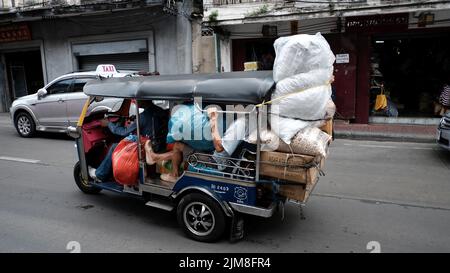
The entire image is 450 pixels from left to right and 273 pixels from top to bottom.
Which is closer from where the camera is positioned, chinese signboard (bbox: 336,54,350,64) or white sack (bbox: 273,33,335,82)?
white sack (bbox: 273,33,335,82)

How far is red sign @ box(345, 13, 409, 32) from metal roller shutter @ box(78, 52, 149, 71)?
7451mm

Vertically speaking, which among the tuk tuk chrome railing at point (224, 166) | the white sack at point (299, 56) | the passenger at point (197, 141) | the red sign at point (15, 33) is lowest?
the tuk tuk chrome railing at point (224, 166)

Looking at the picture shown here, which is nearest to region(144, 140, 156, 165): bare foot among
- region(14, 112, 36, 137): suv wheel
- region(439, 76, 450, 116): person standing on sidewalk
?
region(14, 112, 36, 137): suv wheel

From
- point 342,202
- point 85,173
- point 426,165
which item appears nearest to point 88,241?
point 85,173

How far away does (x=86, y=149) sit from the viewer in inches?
210

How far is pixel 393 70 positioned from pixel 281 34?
154 inches

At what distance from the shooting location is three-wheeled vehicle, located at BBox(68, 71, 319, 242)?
3.76 metres

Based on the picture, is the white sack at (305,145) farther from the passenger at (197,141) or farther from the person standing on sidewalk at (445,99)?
the person standing on sidewalk at (445,99)

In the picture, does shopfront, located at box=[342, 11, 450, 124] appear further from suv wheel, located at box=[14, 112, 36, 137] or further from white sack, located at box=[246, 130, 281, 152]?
suv wheel, located at box=[14, 112, 36, 137]

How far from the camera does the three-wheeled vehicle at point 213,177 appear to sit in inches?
148

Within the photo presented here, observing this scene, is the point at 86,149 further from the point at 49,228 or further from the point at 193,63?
the point at 193,63

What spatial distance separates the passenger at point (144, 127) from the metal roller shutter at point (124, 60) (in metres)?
9.82

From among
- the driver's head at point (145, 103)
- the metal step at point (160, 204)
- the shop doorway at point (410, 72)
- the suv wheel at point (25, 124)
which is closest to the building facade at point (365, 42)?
the shop doorway at point (410, 72)

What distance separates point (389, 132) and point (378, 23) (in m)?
3.33
